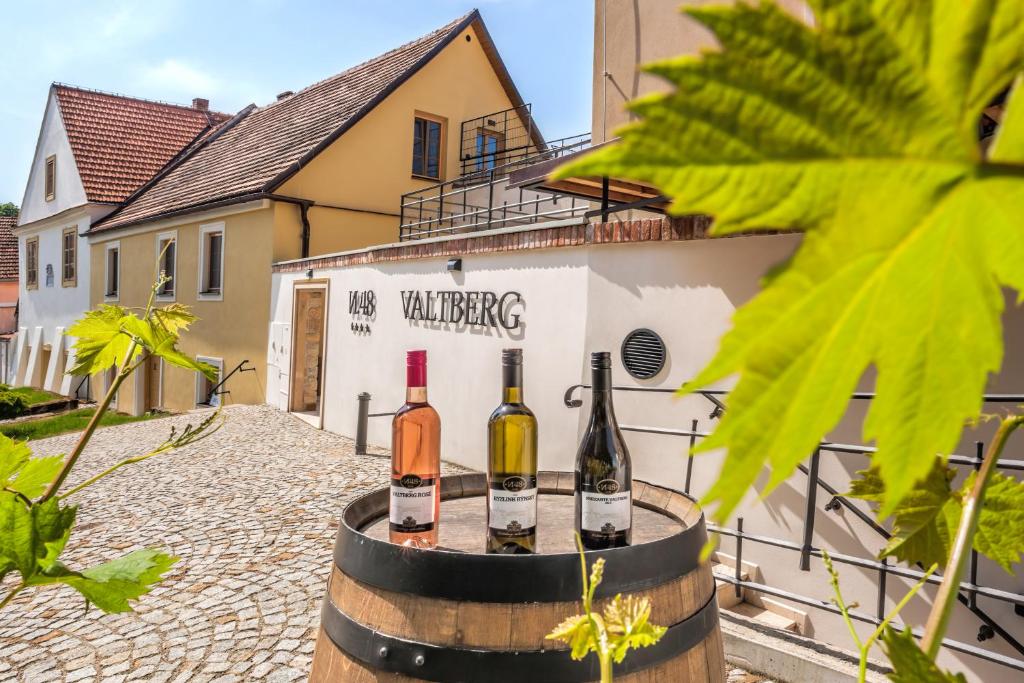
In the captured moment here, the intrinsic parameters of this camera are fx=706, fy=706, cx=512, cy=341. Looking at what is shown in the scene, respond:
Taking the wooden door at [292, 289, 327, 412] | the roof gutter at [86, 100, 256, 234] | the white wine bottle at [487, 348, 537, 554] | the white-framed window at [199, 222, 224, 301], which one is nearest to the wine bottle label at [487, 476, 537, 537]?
the white wine bottle at [487, 348, 537, 554]

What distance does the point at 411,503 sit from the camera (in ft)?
5.74

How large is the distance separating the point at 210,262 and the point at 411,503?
15.5 m

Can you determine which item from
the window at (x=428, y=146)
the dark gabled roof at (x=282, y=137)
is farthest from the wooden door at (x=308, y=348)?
the window at (x=428, y=146)

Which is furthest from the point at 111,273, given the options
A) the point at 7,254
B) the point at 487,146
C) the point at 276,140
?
the point at 7,254

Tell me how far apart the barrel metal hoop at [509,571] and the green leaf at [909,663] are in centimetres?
100

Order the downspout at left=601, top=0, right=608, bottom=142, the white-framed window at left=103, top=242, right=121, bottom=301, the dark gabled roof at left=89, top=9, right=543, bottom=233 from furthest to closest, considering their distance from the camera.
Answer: the white-framed window at left=103, top=242, right=121, bottom=301, the dark gabled roof at left=89, top=9, right=543, bottom=233, the downspout at left=601, top=0, right=608, bottom=142

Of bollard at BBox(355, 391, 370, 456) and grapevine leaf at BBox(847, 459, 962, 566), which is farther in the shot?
bollard at BBox(355, 391, 370, 456)

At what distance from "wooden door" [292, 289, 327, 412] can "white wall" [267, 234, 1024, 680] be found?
2.07m

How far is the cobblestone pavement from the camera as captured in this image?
3.91m

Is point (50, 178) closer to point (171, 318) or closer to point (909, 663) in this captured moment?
point (171, 318)

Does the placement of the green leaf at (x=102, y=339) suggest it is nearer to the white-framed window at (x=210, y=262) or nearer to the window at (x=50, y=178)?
the white-framed window at (x=210, y=262)

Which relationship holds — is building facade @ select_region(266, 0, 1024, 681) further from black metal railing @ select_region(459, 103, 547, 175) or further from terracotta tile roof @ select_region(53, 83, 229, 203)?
terracotta tile roof @ select_region(53, 83, 229, 203)

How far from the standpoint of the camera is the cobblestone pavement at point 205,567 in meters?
3.91

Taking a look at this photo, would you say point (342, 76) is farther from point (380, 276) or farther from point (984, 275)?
point (984, 275)
